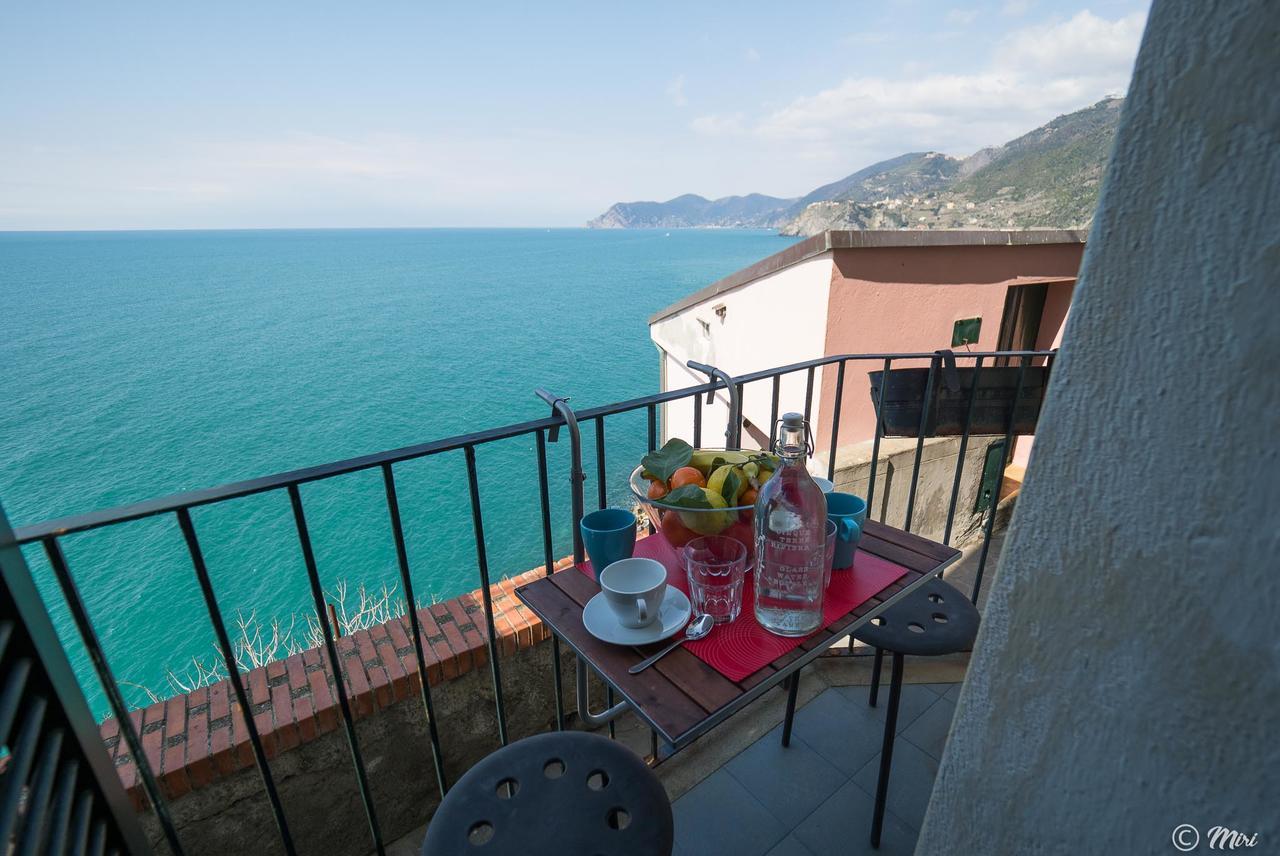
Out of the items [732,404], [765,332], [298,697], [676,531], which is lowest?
[298,697]

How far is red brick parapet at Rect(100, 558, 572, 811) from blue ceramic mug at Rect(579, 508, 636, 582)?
739 mm

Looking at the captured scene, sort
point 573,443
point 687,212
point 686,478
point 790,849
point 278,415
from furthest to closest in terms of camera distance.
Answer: point 687,212, point 278,415, point 790,849, point 573,443, point 686,478

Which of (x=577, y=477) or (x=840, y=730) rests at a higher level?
(x=577, y=477)

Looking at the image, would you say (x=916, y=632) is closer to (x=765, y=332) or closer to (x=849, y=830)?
(x=849, y=830)

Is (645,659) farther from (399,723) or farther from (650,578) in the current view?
(399,723)

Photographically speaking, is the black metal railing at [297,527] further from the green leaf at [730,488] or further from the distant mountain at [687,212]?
the distant mountain at [687,212]

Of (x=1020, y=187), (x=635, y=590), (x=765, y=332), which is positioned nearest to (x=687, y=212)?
(x=1020, y=187)

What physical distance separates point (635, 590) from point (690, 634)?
134mm

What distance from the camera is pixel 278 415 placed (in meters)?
27.2

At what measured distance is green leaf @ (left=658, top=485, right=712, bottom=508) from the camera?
1.21 m

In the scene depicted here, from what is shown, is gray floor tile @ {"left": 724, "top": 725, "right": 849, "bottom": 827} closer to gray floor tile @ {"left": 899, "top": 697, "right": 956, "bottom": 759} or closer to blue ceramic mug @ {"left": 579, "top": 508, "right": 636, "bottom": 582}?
gray floor tile @ {"left": 899, "top": 697, "right": 956, "bottom": 759}

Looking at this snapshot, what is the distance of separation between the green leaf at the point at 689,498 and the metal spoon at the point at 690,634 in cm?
22

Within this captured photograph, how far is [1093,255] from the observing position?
51 centimetres

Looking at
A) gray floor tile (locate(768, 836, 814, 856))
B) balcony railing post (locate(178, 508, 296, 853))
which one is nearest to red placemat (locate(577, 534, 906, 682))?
balcony railing post (locate(178, 508, 296, 853))
